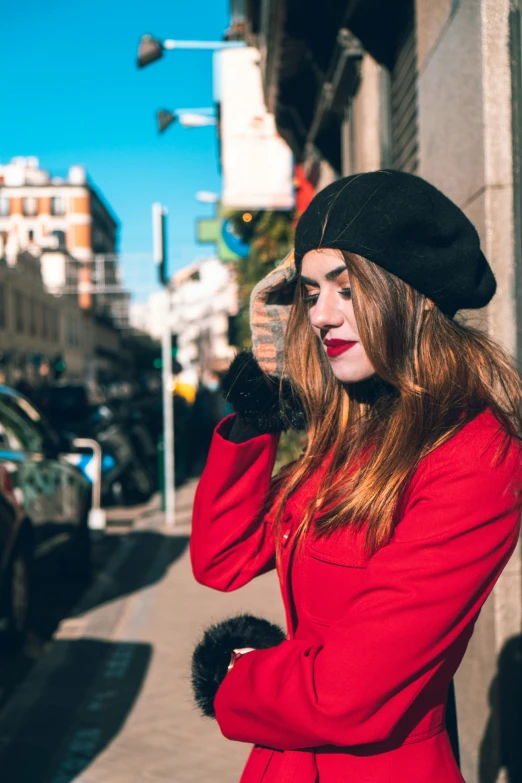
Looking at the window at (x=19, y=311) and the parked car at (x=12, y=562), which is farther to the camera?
the window at (x=19, y=311)

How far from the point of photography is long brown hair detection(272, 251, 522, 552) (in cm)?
152

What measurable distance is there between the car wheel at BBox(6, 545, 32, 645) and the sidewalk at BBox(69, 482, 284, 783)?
15.0 inches

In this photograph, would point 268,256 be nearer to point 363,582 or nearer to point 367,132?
point 367,132

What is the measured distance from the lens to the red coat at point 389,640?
1337 millimetres

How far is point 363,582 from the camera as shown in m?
1.44

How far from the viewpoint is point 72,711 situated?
4.90 metres

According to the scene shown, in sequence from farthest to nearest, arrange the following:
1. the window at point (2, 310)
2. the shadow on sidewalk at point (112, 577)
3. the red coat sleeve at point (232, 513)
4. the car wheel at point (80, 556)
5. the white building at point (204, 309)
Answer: the white building at point (204, 309) < the window at point (2, 310) < the car wheel at point (80, 556) < the shadow on sidewalk at point (112, 577) < the red coat sleeve at point (232, 513)

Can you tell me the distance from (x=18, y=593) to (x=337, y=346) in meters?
4.89

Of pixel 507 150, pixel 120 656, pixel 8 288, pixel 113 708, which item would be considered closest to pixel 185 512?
pixel 120 656

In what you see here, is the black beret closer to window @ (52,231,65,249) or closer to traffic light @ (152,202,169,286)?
traffic light @ (152,202,169,286)

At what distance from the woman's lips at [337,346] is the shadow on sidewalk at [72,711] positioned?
10.2ft

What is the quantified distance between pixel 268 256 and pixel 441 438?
36.9 feet

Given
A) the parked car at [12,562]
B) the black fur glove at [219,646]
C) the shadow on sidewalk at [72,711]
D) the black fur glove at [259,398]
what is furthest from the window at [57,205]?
the black fur glove at [219,646]

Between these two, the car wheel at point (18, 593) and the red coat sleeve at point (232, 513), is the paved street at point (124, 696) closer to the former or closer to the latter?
the car wheel at point (18, 593)
